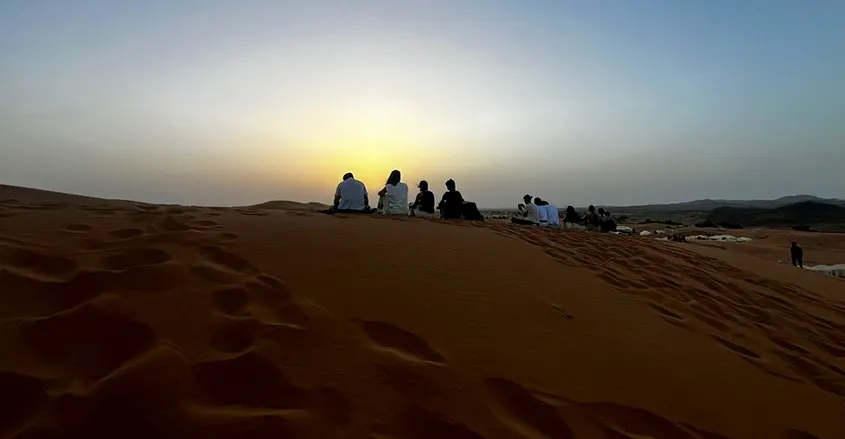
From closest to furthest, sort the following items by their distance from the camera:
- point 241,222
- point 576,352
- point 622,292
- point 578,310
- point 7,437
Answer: point 7,437
point 576,352
point 578,310
point 622,292
point 241,222

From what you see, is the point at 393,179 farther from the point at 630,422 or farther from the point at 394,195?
the point at 630,422

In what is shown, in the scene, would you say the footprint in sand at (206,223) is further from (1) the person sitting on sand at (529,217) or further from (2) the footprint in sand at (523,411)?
(1) the person sitting on sand at (529,217)

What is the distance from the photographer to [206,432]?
1.89 m

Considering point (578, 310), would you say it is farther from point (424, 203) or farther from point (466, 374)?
point (424, 203)

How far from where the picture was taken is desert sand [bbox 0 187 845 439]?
2068 millimetres

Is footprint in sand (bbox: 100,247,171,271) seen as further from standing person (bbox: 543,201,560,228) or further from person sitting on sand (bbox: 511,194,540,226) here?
standing person (bbox: 543,201,560,228)

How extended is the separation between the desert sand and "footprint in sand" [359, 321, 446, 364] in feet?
0.04

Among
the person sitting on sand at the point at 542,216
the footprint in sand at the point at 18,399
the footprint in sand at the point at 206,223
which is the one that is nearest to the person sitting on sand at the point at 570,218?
the person sitting on sand at the point at 542,216

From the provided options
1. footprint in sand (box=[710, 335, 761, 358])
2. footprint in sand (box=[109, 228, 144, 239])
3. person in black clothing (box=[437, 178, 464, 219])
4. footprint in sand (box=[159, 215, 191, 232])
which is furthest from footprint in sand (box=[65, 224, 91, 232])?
person in black clothing (box=[437, 178, 464, 219])

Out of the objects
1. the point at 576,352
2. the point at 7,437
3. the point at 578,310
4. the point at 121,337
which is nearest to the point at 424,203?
the point at 578,310

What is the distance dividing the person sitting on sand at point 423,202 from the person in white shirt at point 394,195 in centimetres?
116

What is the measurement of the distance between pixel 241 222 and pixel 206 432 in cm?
348

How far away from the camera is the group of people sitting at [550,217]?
11906 millimetres

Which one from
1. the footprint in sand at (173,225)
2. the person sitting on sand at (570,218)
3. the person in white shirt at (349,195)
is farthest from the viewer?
the person sitting on sand at (570,218)
